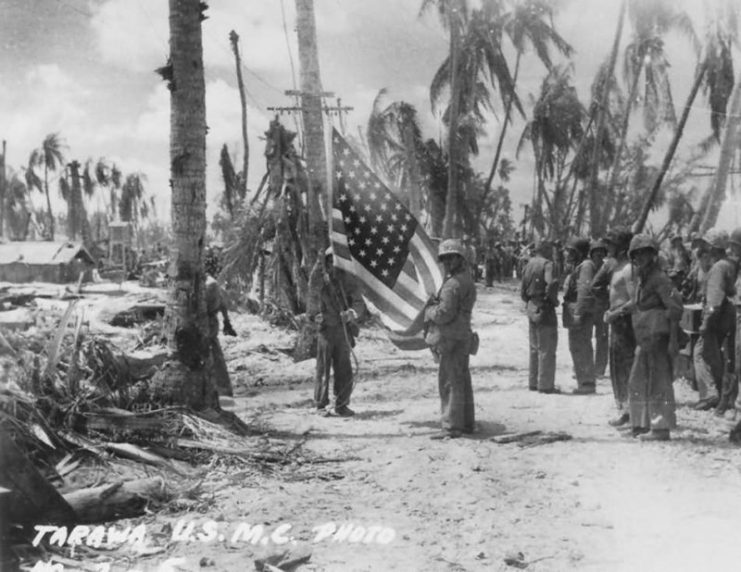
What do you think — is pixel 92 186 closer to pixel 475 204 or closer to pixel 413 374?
pixel 475 204

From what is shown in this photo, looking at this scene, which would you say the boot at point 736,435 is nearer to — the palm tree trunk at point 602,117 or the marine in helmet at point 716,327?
the marine in helmet at point 716,327

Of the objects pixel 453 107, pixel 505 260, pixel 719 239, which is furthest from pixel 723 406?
pixel 505 260

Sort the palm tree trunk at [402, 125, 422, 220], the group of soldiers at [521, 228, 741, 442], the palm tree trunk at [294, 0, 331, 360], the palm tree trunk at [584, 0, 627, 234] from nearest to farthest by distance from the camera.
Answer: the group of soldiers at [521, 228, 741, 442] < the palm tree trunk at [294, 0, 331, 360] < the palm tree trunk at [584, 0, 627, 234] < the palm tree trunk at [402, 125, 422, 220]

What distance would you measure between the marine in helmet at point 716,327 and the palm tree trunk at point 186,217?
17.0 feet

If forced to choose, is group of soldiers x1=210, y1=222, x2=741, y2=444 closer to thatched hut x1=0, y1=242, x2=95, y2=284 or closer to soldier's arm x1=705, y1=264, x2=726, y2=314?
soldier's arm x1=705, y1=264, x2=726, y2=314

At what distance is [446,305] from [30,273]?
89.9ft

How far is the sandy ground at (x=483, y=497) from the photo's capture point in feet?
14.5

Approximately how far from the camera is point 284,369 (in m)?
11.6

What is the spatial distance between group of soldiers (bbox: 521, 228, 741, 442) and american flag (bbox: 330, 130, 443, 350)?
1921 millimetres

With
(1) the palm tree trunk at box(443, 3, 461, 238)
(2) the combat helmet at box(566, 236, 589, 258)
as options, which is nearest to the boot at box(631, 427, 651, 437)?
(2) the combat helmet at box(566, 236, 589, 258)

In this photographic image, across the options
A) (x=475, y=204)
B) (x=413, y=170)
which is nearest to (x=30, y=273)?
(x=413, y=170)

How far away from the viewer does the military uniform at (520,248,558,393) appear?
912cm

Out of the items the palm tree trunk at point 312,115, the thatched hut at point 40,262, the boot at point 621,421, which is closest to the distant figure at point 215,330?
the palm tree trunk at point 312,115

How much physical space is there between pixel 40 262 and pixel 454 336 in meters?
27.3
